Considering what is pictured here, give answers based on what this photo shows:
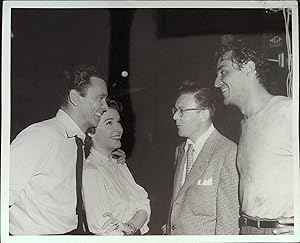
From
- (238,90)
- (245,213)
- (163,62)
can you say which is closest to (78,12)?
(163,62)

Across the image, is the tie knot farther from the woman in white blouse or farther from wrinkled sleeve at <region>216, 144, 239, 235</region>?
wrinkled sleeve at <region>216, 144, 239, 235</region>

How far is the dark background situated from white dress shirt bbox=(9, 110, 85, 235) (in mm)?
52

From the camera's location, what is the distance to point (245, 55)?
1.83 meters

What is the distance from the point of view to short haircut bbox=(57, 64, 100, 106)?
1.81m

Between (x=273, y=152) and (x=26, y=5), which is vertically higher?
(x=26, y=5)

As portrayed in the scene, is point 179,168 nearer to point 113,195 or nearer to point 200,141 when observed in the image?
point 200,141

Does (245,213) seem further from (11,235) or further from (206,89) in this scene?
(11,235)

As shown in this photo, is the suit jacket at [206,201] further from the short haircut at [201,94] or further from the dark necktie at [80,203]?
the dark necktie at [80,203]

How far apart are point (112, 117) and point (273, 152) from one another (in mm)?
549

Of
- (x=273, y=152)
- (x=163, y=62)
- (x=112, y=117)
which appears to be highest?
(x=163, y=62)

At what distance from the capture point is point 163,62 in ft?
5.96

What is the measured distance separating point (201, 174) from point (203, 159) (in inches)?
2.0

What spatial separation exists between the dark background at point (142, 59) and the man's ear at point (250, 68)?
0.06 m

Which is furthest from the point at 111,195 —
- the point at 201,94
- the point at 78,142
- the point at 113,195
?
the point at 201,94
